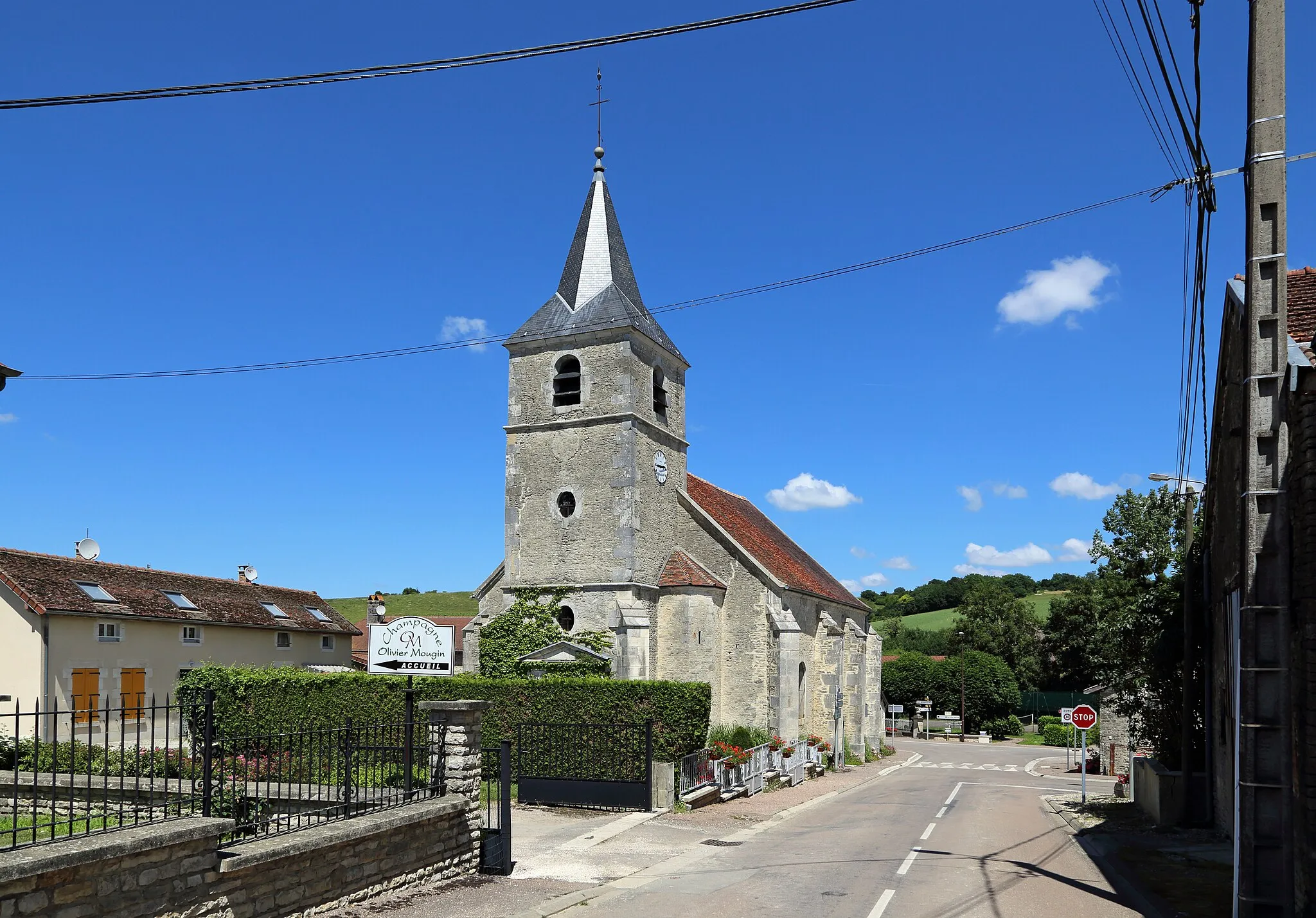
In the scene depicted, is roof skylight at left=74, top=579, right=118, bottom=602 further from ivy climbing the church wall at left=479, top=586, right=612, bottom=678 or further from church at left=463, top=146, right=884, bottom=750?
ivy climbing the church wall at left=479, top=586, right=612, bottom=678

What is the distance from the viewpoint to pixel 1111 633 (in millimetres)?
36031

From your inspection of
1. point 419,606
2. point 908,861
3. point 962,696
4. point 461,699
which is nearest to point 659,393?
point 461,699

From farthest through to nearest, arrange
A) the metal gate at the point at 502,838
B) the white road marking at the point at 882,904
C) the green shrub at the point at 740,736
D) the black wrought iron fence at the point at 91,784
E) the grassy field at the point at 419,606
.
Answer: the grassy field at the point at 419,606 < the green shrub at the point at 740,736 < the metal gate at the point at 502,838 < the white road marking at the point at 882,904 < the black wrought iron fence at the point at 91,784

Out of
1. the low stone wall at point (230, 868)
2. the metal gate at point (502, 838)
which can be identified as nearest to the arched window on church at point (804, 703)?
the metal gate at point (502, 838)

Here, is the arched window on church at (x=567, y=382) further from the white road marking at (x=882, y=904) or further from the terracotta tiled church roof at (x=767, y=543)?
the white road marking at (x=882, y=904)

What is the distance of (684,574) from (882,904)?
1787 centimetres

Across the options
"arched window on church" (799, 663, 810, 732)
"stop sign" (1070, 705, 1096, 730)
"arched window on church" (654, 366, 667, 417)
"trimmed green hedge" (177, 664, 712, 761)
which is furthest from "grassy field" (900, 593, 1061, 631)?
"trimmed green hedge" (177, 664, 712, 761)

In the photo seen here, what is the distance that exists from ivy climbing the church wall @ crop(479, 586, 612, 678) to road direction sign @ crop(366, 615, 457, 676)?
12.9 m

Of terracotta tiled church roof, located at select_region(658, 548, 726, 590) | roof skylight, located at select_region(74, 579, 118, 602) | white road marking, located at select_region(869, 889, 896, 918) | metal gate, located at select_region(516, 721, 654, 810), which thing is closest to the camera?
white road marking, located at select_region(869, 889, 896, 918)

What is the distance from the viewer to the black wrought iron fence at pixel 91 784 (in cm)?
773

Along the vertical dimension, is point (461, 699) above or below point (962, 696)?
above

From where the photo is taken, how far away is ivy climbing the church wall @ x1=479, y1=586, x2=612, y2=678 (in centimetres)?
2777

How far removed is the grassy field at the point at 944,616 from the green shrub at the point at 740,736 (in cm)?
6946

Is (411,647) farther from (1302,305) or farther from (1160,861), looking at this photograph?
(1302,305)
